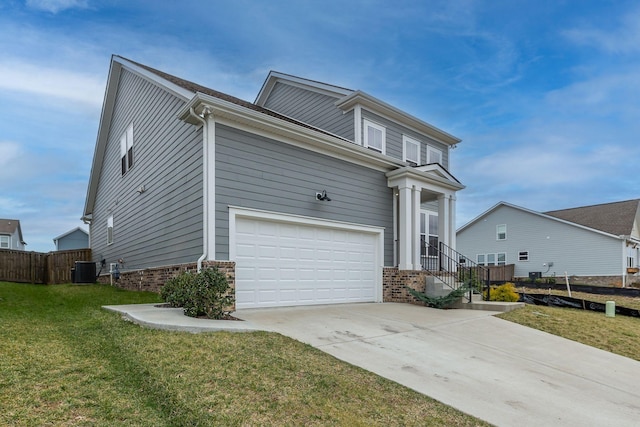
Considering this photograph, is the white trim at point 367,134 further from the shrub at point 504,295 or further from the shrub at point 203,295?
the shrub at point 203,295

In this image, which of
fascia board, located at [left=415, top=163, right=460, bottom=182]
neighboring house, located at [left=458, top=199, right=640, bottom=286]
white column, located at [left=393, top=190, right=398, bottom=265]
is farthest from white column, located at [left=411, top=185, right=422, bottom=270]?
neighboring house, located at [left=458, top=199, right=640, bottom=286]

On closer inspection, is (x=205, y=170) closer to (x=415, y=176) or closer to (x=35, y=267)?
(x=415, y=176)

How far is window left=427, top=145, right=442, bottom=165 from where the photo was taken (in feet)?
52.8

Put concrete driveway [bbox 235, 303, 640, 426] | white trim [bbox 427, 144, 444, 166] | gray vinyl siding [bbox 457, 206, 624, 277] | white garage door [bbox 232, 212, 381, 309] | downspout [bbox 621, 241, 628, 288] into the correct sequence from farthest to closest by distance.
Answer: gray vinyl siding [bbox 457, 206, 624, 277] → downspout [bbox 621, 241, 628, 288] → white trim [bbox 427, 144, 444, 166] → white garage door [bbox 232, 212, 381, 309] → concrete driveway [bbox 235, 303, 640, 426]

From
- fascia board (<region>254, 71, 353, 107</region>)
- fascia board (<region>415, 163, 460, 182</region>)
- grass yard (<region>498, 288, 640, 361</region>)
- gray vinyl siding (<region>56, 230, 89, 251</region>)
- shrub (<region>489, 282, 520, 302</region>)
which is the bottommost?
grass yard (<region>498, 288, 640, 361</region>)

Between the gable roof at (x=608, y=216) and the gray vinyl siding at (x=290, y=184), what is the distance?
21294mm

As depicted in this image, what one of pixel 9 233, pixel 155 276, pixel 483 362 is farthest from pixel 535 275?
pixel 9 233

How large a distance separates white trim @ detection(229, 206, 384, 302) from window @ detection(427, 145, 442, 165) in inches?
223

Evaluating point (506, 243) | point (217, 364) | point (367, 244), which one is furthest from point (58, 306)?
point (506, 243)

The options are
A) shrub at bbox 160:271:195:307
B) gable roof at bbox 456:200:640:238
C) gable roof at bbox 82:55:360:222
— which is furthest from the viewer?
gable roof at bbox 456:200:640:238

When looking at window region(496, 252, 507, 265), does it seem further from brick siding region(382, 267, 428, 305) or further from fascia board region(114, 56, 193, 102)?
fascia board region(114, 56, 193, 102)

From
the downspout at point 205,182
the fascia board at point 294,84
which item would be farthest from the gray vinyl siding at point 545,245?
the downspout at point 205,182

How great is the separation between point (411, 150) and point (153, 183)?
9.29m

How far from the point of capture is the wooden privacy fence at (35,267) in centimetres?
1619
